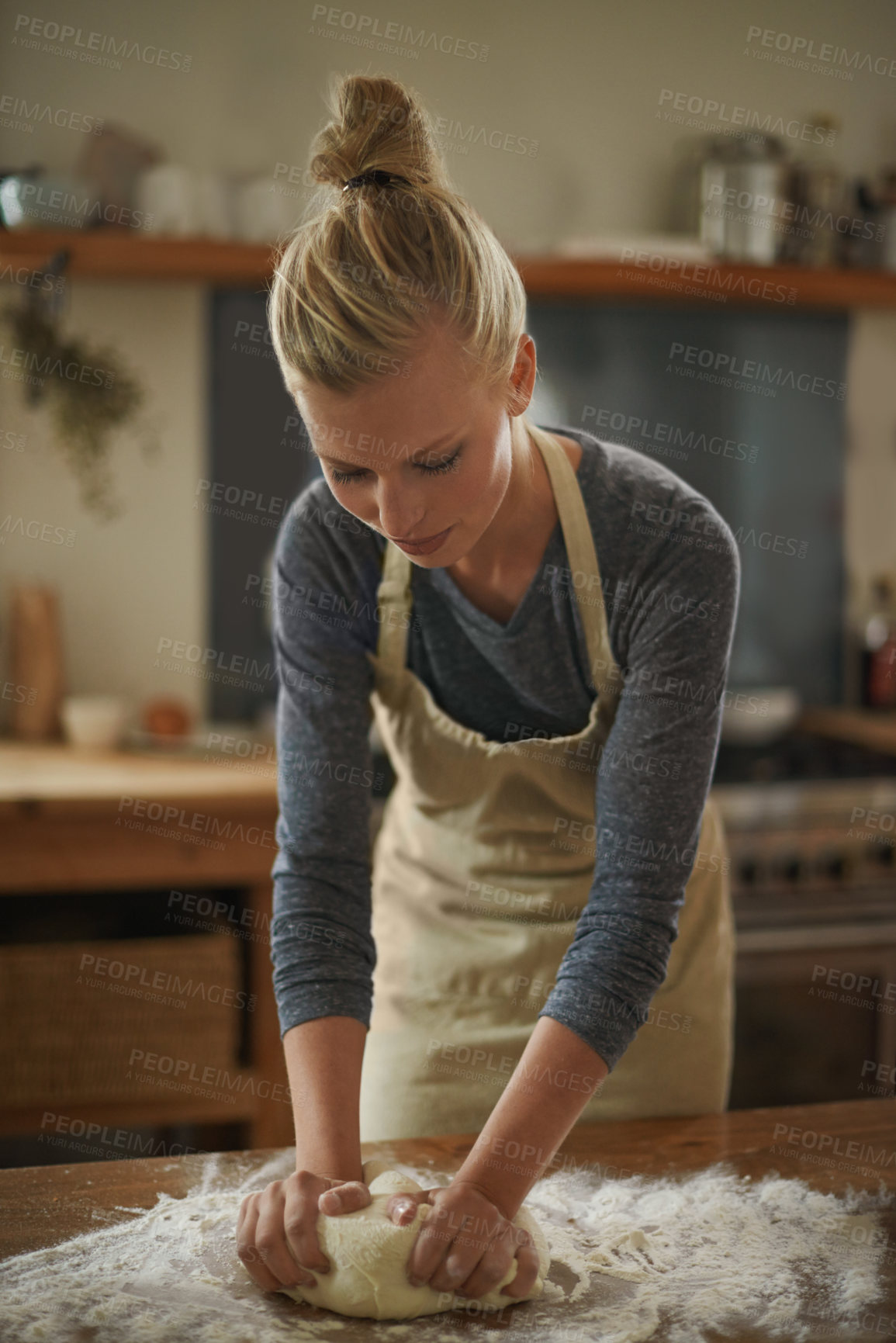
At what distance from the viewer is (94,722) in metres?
2.51

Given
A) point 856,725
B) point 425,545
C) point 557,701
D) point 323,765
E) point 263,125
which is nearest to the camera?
point 425,545

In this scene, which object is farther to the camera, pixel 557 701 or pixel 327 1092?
pixel 557 701

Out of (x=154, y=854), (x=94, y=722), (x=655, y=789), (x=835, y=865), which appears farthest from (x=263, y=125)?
(x=655, y=789)

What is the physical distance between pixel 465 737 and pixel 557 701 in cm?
11

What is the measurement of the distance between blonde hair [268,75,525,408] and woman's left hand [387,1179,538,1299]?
61 centimetres

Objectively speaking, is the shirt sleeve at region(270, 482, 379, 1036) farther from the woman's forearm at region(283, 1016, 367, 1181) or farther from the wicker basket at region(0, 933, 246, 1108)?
the wicker basket at region(0, 933, 246, 1108)

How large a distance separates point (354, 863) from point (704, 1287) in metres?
0.45

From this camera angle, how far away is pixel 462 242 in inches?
38.2

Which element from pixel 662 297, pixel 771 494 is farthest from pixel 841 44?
pixel 771 494

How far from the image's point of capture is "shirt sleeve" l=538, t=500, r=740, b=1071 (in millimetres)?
1022

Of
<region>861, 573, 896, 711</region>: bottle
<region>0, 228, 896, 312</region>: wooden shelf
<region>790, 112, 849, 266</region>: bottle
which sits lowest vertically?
<region>861, 573, 896, 711</region>: bottle

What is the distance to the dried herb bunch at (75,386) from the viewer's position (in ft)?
8.36

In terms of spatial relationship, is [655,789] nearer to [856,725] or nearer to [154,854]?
[154,854]

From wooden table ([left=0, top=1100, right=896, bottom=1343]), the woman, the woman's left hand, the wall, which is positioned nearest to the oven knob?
the woman
